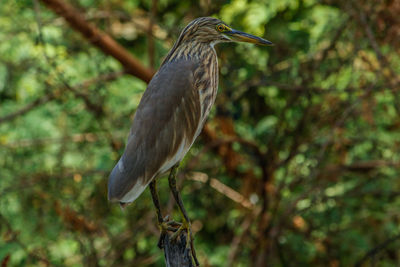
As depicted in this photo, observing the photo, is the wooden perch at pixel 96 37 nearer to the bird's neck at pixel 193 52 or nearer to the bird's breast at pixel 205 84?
the bird's neck at pixel 193 52

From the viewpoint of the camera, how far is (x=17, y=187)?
4387 millimetres

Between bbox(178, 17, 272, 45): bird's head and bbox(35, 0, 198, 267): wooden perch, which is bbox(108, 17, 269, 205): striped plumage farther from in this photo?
bbox(35, 0, 198, 267): wooden perch

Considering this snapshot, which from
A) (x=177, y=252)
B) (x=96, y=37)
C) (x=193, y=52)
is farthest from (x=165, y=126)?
(x=96, y=37)

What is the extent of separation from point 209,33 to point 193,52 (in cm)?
14

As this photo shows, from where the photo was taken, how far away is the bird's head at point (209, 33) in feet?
8.67

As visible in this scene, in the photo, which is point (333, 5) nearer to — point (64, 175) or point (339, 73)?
point (339, 73)

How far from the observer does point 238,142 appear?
15.3 feet

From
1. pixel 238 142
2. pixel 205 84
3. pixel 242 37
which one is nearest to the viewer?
pixel 205 84

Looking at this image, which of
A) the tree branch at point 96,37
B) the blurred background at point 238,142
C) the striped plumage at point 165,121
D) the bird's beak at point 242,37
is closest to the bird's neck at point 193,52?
the striped plumage at point 165,121

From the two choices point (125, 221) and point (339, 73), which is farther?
point (125, 221)

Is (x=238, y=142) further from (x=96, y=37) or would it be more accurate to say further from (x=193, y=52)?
(x=193, y=52)

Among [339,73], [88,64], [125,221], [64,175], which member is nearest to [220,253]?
[125,221]

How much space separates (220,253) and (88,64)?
229cm

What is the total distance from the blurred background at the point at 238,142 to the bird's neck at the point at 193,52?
1.64 m
